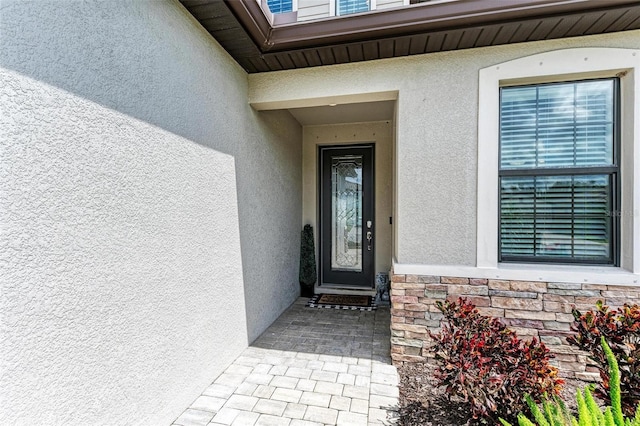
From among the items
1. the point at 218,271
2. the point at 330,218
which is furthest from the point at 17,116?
the point at 330,218

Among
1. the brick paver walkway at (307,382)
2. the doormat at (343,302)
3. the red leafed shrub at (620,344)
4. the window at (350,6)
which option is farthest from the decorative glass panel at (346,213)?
the red leafed shrub at (620,344)

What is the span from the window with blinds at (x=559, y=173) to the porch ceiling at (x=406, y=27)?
2.16 ft

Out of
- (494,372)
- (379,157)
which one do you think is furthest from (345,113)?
(494,372)

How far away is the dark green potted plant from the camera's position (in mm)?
6469

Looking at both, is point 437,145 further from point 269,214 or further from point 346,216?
point 346,216

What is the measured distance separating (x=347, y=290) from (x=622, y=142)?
16.2ft

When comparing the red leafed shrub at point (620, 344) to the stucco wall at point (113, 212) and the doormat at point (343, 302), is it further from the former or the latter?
the stucco wall at point (113, 212)

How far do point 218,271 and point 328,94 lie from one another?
261 centimetres

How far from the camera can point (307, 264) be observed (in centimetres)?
648

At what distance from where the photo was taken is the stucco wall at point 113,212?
1.68 meters

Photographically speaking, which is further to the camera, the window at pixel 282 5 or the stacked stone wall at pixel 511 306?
the window at pixel 282 5

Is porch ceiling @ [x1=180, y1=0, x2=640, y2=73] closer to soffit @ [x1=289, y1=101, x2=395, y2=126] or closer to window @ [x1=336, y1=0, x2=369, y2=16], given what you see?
window @ [x1=336, y1=0, x2=369, y2=16]

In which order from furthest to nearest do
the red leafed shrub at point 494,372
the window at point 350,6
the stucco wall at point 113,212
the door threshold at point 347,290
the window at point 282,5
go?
the door threshold at point 347,290 < the window at point 282,5 < the window at point 350,6 < the red leafed shrub at point 494,372 < the stucco wall at point 113,212

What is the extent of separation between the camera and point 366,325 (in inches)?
194
